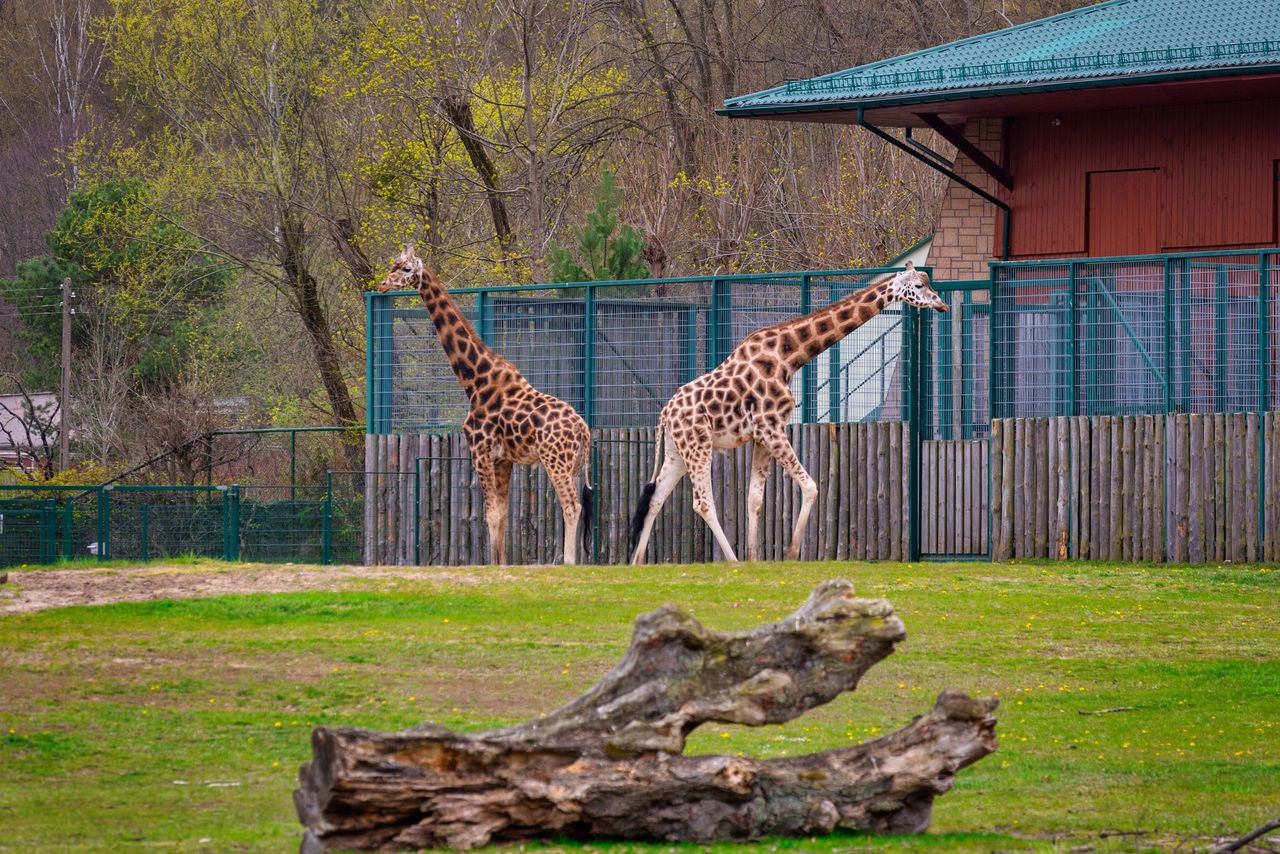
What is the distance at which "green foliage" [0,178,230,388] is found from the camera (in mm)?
44219

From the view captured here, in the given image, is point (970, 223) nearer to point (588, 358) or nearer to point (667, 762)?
point (588, 358)

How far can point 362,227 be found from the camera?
40.1m

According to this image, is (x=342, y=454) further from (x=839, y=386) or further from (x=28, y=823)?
(x=28, y=823)

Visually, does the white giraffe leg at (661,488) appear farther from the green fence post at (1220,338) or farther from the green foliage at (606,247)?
the green foliage at (606,247)

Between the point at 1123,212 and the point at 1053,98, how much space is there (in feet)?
6.49

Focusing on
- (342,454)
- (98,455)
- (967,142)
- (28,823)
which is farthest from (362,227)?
(28,823)

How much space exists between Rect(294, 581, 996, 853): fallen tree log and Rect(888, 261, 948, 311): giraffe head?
45.2 feet

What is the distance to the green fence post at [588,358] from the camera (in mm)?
25047

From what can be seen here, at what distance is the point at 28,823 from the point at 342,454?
29.2 m

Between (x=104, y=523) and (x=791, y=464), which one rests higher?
(x=791, y=464)

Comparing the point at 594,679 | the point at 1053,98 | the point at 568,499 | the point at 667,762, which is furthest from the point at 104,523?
the point at 667,762

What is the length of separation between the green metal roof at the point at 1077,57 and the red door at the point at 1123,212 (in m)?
1.95

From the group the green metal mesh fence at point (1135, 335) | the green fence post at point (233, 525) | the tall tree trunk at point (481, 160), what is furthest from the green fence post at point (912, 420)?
the tall tree trunk at point (481, 160)

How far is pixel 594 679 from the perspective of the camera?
45.1 feet
